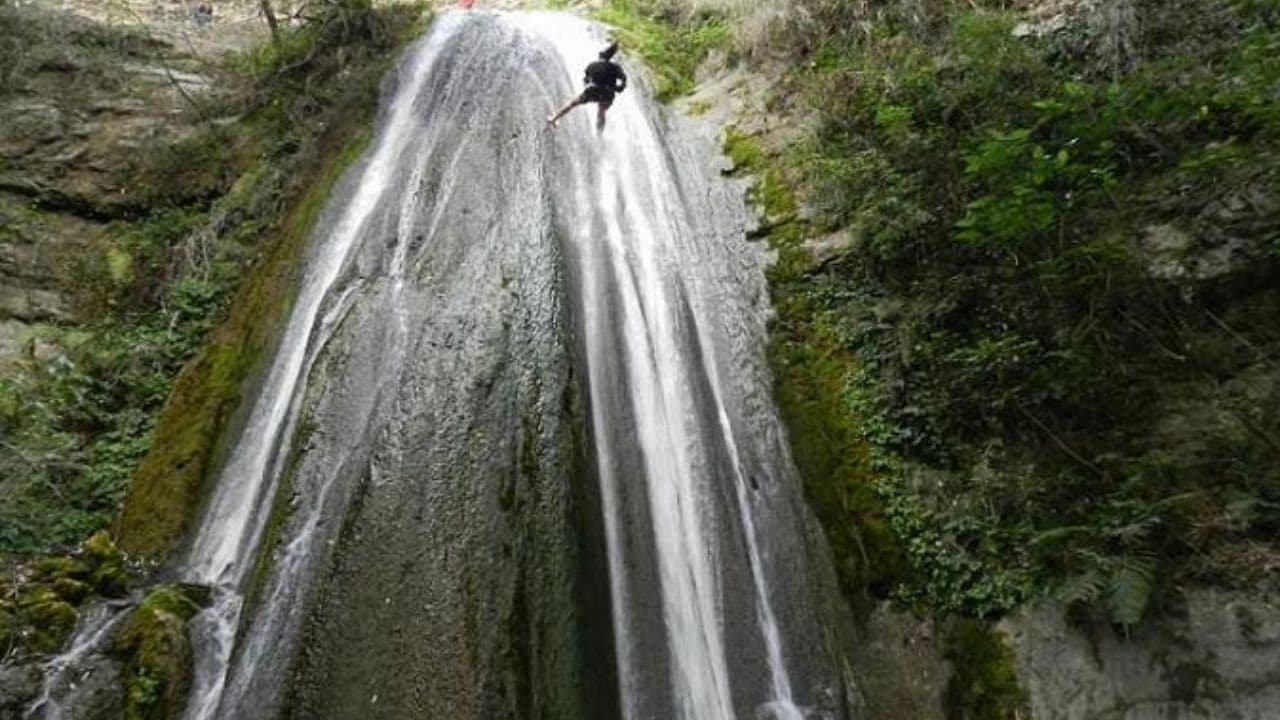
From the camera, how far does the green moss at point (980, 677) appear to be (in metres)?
4.77

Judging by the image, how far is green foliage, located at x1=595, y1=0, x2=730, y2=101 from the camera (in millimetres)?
10797

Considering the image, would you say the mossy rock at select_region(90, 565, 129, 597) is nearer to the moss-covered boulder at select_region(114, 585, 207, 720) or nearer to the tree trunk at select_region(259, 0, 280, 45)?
the moss-covered boulder at select_region(114, 585, 207, 720)

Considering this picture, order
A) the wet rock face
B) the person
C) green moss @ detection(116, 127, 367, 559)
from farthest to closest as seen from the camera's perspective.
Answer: the person
green moss @ detection(116, 127, 367, 559)
the wet rock face

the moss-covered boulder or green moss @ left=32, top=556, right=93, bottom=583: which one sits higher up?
green moss @ left=32, top=556, right=93, bottom=583

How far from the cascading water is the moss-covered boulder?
0.12m

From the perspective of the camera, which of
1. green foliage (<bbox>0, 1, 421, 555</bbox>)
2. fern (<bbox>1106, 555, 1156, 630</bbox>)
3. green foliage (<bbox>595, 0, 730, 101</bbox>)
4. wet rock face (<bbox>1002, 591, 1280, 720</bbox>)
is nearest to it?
wet rock face (<bbox>1002, 591, 1280, 720</bbox>)

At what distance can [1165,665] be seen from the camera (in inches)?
172

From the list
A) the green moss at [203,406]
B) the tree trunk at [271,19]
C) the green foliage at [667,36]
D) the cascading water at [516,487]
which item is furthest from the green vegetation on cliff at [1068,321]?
the tree trunk at [271,19]

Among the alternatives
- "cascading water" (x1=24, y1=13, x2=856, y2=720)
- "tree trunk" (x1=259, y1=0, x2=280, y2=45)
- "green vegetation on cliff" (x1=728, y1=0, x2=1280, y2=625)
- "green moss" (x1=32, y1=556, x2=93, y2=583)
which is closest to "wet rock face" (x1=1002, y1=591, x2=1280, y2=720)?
"green vegetation on cliff" (x1=728, y1=0, x2=1280, y2=625)

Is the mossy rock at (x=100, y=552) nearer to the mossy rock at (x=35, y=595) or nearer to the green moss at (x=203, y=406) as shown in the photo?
the green moss at (x=203, y=406)

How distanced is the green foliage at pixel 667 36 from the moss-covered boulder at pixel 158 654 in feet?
26.6

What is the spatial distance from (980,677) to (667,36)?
10.3 metres

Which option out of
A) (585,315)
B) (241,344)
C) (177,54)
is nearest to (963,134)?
(585,315)

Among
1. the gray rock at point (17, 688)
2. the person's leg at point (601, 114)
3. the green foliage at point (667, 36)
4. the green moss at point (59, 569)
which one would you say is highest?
the green foliage at point (667, 36)
